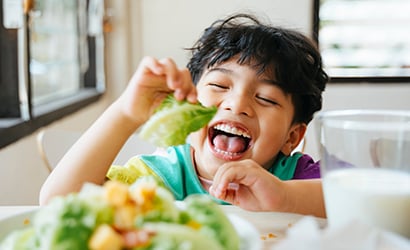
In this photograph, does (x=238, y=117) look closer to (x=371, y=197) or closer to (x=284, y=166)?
(x=284, y=166)

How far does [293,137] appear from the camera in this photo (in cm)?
125

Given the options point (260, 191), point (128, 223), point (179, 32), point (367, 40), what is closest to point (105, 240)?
point (128, 223)

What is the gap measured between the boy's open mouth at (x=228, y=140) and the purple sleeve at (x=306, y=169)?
0.14 m

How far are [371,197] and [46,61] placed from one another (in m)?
2.14

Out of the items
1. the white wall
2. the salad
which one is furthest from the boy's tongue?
the white wall

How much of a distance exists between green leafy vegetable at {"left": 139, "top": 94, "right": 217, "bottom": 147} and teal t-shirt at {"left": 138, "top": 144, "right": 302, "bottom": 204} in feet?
1.43

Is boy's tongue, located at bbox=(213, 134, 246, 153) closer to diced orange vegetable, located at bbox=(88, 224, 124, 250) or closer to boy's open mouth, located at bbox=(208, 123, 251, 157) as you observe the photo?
boy's open mouth, located at bbox=(208, 123, 251, 157)

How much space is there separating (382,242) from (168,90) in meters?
0.32

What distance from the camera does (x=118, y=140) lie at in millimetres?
836

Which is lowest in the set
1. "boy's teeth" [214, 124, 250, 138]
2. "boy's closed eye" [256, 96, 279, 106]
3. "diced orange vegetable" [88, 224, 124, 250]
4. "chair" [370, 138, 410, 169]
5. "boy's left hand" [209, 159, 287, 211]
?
"boy's left hand" [209, 159, 287, 211]

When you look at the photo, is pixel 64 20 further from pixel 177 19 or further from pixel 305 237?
pixel 305 237

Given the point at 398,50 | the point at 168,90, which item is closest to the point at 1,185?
the point at 168,90

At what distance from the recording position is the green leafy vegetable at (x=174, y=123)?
62 centimetres

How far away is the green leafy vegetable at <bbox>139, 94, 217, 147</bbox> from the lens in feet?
2.04
